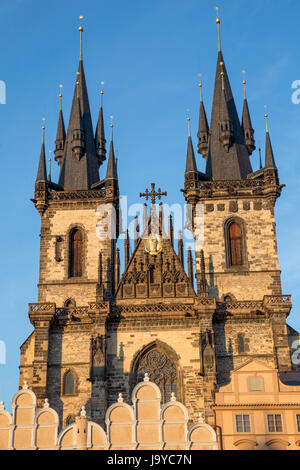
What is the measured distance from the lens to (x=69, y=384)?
137ft

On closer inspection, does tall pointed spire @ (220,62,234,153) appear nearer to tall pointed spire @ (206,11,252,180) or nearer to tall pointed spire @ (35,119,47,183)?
tall pointed spire @ (206,11,252,180)

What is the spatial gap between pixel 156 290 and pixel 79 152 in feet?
34.8

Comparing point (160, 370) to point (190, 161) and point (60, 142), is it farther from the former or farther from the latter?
point (60, 142)

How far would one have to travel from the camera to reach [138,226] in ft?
151

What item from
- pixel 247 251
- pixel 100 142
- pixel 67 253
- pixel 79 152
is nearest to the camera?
pixel 247 251

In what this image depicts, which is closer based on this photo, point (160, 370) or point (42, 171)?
point (160, 370)

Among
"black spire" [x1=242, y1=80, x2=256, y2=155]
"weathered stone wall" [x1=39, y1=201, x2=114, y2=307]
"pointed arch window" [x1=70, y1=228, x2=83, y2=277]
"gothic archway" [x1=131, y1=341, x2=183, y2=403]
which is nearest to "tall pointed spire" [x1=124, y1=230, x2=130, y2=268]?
"weathered stone wall" [x1=39, y1=201, x2=114, y2=307]

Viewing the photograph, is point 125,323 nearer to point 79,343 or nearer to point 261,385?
point 79,343

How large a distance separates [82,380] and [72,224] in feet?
29.6

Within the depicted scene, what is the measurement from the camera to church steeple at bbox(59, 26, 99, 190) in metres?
49.0

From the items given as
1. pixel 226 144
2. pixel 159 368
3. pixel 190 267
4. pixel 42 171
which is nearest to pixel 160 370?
pixel 159 368

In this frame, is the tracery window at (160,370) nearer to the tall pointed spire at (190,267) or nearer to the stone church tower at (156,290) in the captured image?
the stone church tower at (156,290)

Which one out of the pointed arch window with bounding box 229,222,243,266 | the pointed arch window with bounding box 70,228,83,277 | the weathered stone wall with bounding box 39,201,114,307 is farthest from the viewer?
the pointed arch window with bounding box 70,228,83,277

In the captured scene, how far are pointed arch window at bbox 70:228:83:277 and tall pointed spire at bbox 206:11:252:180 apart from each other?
7.94 meters
